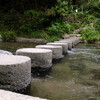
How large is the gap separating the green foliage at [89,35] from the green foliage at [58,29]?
1.23 metres

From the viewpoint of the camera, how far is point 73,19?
16.0 m

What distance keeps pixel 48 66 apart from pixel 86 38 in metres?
8.27

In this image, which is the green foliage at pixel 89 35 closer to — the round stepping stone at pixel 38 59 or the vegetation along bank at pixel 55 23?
the vegetation along bank at pixel 55 23

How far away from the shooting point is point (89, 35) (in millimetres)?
12359

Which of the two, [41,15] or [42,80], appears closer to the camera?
[42,80]

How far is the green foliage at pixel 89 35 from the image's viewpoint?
37.5 feet

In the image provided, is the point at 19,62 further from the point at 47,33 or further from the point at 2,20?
the point at 2,20

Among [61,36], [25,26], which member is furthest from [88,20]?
[25,26]

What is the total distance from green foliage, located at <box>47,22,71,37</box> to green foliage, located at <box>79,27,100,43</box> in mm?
1228

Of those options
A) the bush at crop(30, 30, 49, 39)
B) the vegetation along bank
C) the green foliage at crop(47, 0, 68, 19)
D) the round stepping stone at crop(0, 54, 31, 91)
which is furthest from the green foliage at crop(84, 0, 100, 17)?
the round stepping stone at crop(0, 54, 31, 91)

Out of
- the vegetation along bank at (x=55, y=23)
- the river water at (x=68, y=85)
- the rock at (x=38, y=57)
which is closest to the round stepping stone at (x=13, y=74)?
the river water at (x=68, y=85)

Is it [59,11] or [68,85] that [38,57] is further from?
[59,11]

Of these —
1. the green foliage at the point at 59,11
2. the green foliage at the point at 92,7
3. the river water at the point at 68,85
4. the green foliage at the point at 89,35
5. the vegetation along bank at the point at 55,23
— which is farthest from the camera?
the green foliage at the point at 92,7

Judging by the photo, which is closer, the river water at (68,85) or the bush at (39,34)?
the river water at (68,85)
